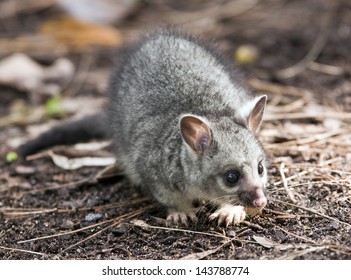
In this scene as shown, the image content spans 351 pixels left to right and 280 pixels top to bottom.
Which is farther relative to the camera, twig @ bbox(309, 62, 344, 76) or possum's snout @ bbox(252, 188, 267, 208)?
twig @ bbox(309, 62, 344, 76)

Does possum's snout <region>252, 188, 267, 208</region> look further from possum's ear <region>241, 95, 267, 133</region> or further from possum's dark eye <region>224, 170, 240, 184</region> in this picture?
possum's ear <region>241, 95, 267, 133</region>

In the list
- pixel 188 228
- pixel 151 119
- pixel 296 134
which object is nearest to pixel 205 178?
pixel 188 228

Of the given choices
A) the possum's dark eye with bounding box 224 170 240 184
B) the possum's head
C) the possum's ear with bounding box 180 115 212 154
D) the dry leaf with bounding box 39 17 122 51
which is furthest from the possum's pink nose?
the dry leaf with bounding box 39 17 122 51

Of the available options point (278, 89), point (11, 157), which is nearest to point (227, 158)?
point (11, 157)

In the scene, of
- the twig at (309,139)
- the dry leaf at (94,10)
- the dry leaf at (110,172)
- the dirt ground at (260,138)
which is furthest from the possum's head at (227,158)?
the dry leaf at (94,10)

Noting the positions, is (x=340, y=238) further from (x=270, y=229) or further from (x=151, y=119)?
(x=151, y=119)

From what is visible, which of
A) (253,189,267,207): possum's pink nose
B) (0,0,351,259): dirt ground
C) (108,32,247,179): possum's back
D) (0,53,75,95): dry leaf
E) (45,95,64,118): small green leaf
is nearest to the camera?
(253,189,267,207): possum's pink nose

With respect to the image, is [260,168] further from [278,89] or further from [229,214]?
[278,89]

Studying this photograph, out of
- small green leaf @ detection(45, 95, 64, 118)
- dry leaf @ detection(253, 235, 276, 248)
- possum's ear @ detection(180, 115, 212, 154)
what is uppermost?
possum's ear @ detection(180, 115, 212, 154)

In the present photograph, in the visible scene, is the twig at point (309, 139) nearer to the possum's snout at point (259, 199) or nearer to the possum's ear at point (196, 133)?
the possum's ear at point (196, 133)
